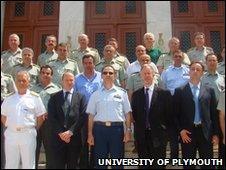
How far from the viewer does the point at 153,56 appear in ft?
26.4

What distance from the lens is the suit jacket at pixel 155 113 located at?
5836 millimetres

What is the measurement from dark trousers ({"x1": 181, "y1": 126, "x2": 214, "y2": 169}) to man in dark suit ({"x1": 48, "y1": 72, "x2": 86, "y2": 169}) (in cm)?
167

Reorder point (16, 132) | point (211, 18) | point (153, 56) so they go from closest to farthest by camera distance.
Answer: point (16, 132) < point (153, 56) < point (211, 18)

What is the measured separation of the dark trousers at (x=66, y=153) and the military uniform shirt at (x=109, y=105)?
0.53 meters

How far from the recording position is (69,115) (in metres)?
6.01

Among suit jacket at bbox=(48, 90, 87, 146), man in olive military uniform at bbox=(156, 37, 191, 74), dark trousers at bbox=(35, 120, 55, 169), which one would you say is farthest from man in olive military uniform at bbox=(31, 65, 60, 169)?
man in olive military uniform at bbox=(156, 37, 191, 74)

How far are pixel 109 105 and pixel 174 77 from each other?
1.63 m

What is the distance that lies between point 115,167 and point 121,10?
6.33 m

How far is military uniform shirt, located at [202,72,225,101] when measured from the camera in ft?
21.6

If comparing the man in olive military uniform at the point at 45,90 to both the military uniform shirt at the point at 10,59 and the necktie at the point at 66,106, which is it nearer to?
the necktie at the point at 66,106

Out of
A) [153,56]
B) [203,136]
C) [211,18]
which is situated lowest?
[203,136]

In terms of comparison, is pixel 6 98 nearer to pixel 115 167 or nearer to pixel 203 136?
pixel 115 167

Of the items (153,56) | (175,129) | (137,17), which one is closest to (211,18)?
(137,17)

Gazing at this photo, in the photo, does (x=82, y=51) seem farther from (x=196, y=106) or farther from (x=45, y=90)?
(x=196, y=106)
